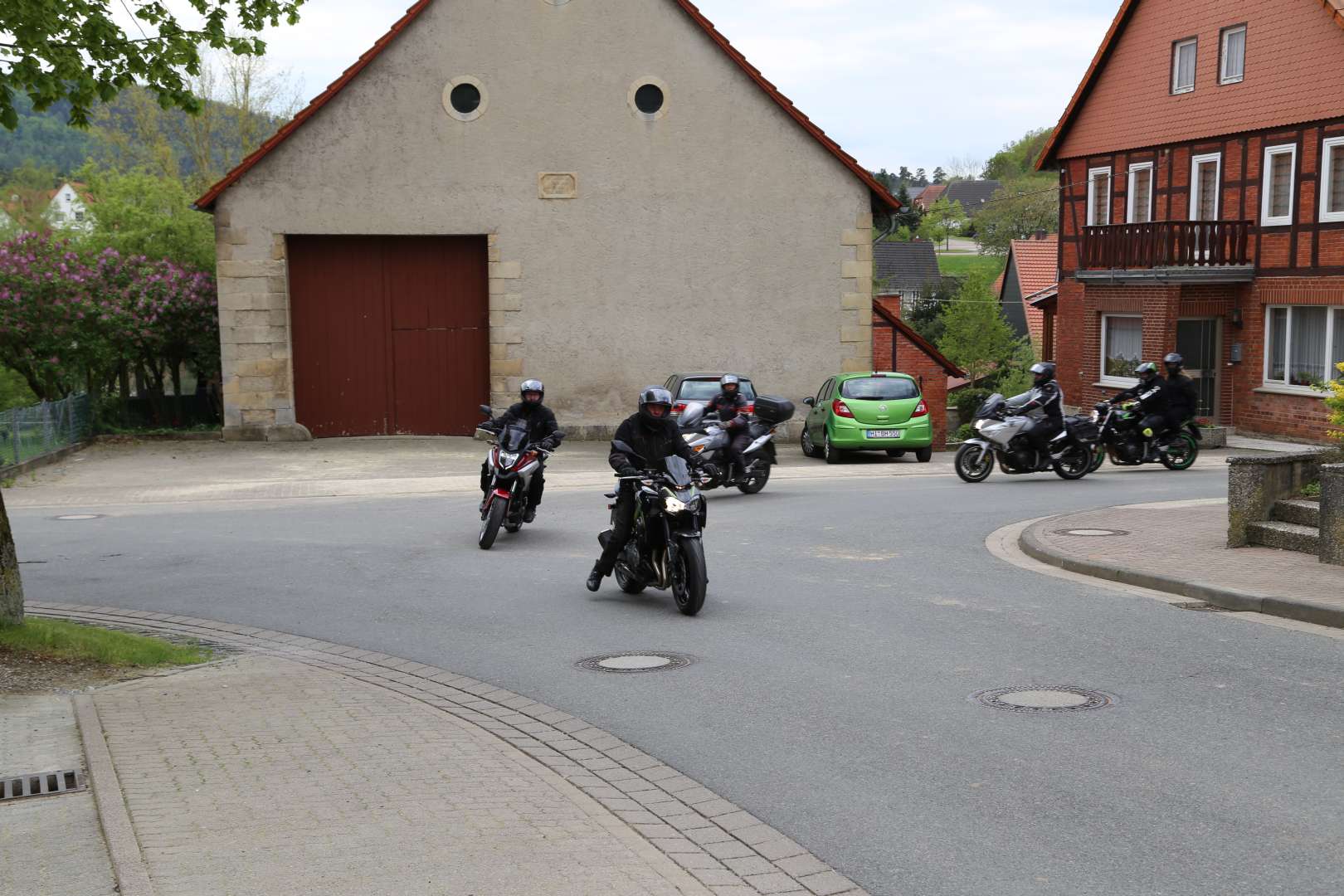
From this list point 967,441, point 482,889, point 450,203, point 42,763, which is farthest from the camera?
point 450,203

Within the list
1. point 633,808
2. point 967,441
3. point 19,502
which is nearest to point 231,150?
point 19,502

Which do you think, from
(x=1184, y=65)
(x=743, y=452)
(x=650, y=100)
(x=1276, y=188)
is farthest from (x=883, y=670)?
(x=1184, y=65)

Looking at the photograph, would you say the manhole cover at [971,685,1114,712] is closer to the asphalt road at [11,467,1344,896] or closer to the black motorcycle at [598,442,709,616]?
the asphalt road at [11,467,1344,896]

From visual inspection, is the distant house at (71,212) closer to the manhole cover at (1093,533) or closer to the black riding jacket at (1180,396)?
the black riding jacket at (1180,396)

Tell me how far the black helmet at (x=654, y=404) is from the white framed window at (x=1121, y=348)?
24722mm

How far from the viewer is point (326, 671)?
346 inches

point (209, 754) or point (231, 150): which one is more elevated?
point (231, 150)

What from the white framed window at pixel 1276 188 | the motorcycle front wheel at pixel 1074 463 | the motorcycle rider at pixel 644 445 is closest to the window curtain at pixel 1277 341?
the white framed window at pixel 1276 188

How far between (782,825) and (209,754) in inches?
108

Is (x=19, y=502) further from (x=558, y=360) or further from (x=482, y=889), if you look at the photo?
(x=482, y=889)

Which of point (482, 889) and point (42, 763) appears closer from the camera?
point (482, 889)

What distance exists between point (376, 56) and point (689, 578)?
18123 millimetres

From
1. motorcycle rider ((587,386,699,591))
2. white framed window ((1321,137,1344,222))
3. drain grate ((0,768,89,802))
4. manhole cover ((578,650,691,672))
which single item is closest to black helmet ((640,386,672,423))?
motorcycle rider ((587,386,699,591))

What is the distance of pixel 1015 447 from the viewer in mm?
19812
